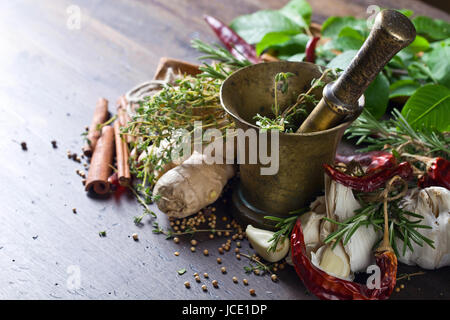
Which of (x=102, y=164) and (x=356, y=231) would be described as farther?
(x=102, y=164)

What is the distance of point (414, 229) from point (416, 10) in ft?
3.26

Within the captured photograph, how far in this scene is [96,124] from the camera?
1216 millimetres

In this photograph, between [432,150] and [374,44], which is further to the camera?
[432,150]

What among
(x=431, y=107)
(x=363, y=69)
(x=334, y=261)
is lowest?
(x=334, y=261)

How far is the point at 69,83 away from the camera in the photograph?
1367 mm

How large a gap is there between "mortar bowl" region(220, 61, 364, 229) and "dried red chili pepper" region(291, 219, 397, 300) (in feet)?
0.37

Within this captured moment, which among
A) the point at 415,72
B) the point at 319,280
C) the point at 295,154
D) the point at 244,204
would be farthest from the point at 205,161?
the point at 415,72

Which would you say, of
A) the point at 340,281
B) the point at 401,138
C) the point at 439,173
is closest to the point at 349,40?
the point at 401,138

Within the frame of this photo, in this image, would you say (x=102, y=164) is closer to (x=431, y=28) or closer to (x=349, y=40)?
(x=349, y=40)

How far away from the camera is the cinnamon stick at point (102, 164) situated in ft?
3.48

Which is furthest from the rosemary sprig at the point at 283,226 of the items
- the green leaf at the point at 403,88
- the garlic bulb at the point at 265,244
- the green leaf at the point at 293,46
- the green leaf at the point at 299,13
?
the green leaf at the point at 299,13

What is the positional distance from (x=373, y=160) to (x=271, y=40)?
0.51 m

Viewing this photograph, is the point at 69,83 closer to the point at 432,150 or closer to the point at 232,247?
the point at 232,247

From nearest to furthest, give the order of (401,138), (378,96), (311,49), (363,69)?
1. (363,69)
2. (401,138)
3. (378,96)
4. (311,49)
